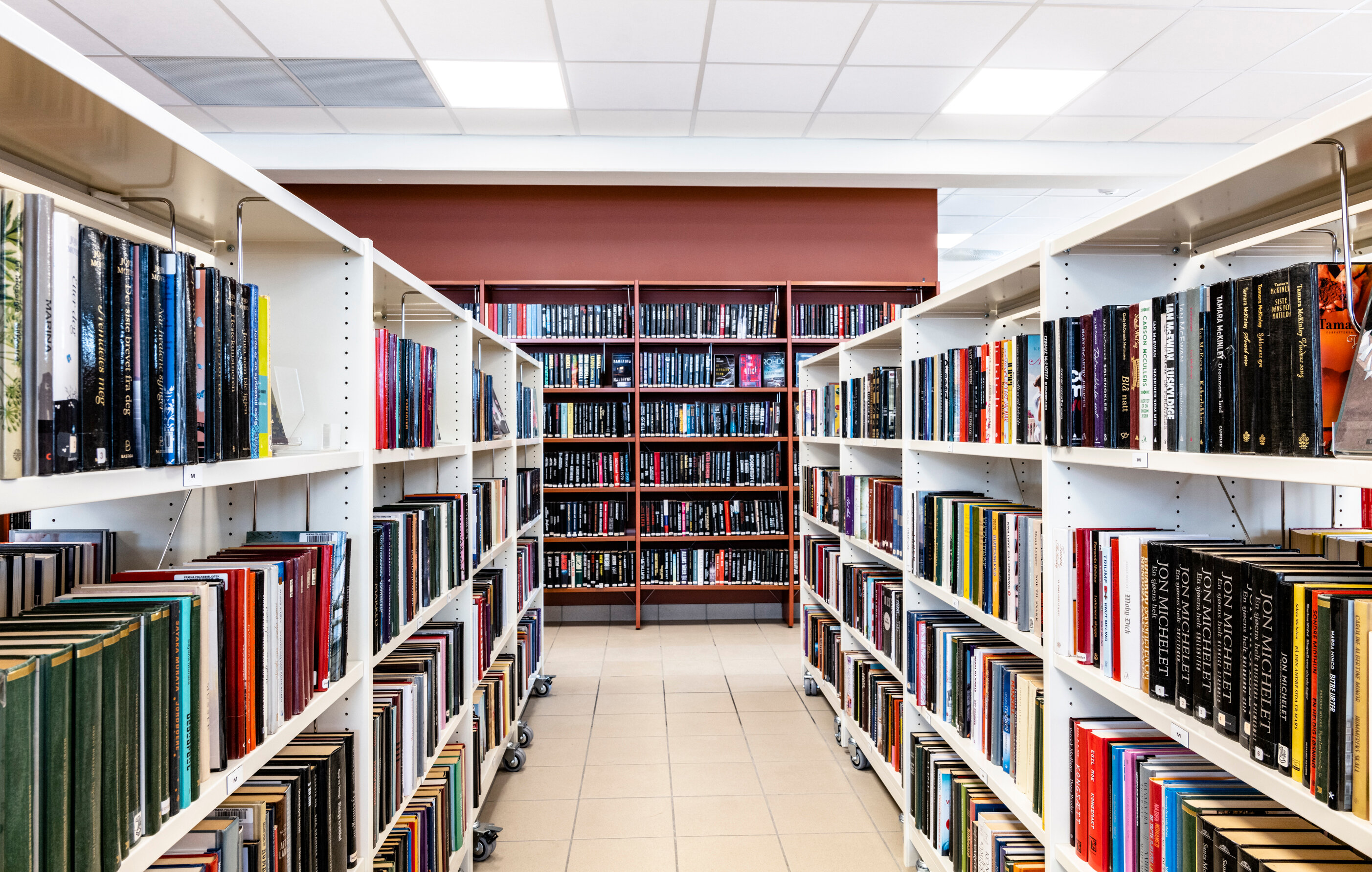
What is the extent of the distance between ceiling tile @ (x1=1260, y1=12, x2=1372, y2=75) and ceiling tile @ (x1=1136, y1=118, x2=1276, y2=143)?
0.66 meters

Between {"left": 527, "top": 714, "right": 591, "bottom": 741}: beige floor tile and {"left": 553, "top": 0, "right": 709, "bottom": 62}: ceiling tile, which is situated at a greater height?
{"left": 553, "top": 0, "right": 709, "bottom": 62}: ceiling tile

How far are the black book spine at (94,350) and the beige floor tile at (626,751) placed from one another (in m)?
2.57

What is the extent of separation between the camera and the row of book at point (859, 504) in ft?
8.57

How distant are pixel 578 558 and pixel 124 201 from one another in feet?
13.9

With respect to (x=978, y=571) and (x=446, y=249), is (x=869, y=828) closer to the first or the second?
(x=978, y=571)

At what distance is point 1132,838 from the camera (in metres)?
1.28

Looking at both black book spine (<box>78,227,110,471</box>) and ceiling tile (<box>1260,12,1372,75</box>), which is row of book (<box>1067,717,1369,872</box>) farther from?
ceiling tile (<box>1260,12,1372,75</box>)

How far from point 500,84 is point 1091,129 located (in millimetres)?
3522

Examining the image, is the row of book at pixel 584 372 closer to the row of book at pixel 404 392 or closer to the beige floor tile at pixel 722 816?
the beige floor tile at pixel 722 816

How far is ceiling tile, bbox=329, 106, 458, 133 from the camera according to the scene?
457 cm

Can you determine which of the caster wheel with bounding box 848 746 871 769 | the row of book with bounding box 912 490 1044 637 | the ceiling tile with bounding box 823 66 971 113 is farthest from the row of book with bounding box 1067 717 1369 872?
the ceiling tile with bounding box 823 66 971 113

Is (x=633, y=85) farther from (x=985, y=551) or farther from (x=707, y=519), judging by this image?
(x=985, y=551)

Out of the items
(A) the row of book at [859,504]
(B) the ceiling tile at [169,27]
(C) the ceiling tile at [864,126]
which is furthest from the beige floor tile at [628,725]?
(B) the ceiling tile at [169,27]

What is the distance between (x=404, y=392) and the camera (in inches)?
69.2
